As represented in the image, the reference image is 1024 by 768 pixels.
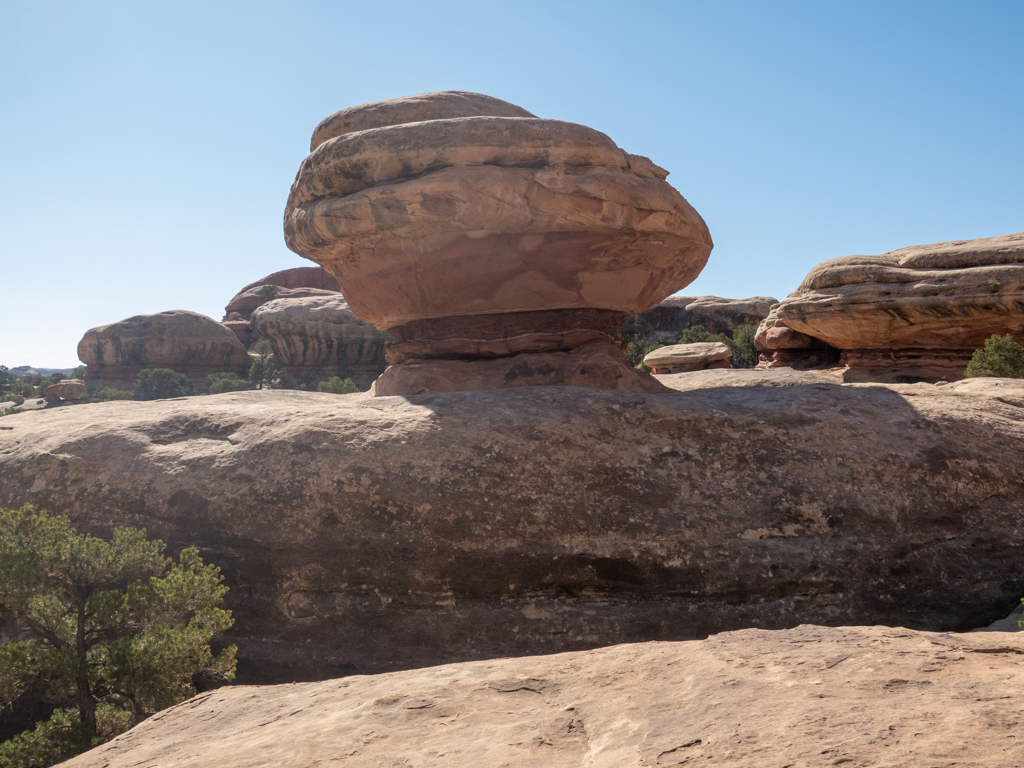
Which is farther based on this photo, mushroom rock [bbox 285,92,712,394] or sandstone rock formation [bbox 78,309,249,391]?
sandstone rock formation [bbox 78,309,249,391]

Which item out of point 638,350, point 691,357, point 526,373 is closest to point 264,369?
point 638,350

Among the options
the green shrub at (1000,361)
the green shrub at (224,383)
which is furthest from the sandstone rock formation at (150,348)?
the green shrub at (1000,361)

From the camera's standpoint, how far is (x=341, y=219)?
6766mm

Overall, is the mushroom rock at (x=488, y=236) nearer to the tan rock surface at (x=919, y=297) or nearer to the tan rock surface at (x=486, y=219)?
the tan rock surface at (x=486, y=219)

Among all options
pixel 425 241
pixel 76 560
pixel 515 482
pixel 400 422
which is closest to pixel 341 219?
pixel 425 241

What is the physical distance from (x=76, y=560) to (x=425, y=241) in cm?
446

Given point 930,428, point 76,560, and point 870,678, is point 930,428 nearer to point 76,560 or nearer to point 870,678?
point 870,678

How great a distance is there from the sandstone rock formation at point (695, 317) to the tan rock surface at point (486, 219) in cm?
2244

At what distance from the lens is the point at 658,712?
194 cm

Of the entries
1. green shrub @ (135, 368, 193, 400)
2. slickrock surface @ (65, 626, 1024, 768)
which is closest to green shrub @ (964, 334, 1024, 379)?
slickrock surface @ (65, 626, 1024, 768)

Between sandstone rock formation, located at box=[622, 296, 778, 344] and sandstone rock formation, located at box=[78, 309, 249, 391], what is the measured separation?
20.2 metres

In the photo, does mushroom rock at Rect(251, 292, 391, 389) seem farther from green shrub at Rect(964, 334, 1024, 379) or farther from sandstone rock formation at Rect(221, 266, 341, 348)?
green shrub at Rect(964, 334, 1024, 379)

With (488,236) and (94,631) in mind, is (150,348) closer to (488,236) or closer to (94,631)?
(488,236)

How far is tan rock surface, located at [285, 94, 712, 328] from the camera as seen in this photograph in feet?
20.8
